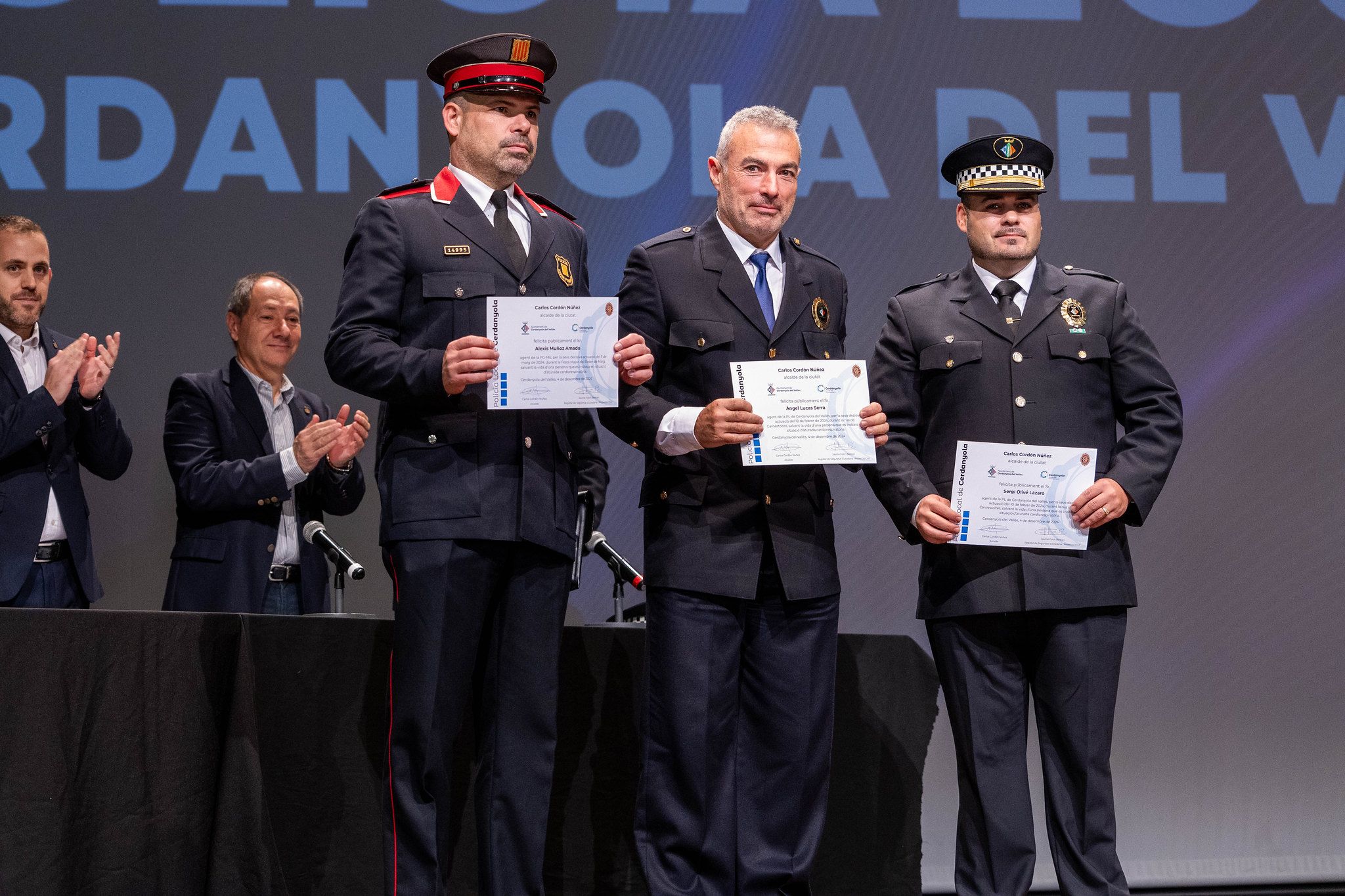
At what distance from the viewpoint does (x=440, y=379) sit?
2471 millimetres

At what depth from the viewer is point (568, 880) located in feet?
10.0

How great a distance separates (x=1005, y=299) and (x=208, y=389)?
7.87 feet

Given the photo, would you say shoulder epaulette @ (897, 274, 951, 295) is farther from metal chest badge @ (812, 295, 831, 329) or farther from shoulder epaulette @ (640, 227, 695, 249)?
shoulder epaulette @ (640, 227, 695, 249)

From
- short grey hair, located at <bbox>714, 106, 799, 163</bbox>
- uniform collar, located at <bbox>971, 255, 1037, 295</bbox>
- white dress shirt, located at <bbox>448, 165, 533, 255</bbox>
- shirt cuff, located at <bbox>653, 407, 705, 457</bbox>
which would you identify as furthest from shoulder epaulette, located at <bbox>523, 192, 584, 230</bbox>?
uniform collar, located at <bbox>971, 255, 1037, 295</bbox>

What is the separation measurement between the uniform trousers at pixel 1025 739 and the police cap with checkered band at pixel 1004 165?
993 mm

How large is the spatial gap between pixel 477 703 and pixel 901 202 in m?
2.67

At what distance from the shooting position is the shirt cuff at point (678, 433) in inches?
103

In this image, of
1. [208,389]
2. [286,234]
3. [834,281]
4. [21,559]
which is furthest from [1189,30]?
[21,559]

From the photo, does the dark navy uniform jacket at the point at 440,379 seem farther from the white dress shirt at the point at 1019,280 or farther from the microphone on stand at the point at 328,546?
the white dress shirt at the point at 1019,280

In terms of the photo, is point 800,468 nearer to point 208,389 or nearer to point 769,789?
point 769,789

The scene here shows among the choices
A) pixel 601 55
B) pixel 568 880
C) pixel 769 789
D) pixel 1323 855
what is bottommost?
pixel 1323 855

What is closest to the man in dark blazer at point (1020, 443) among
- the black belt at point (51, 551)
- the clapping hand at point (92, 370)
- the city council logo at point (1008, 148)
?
the city council logo at point (1008, 148)

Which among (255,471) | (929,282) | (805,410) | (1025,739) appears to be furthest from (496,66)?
(1025,739)

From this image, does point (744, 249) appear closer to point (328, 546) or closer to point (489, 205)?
point (489, 205)
